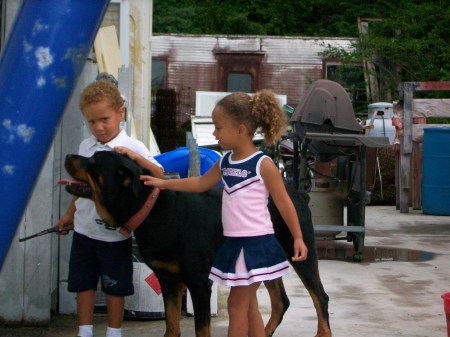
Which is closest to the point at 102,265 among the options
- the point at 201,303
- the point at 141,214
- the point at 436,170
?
the point at 141,214

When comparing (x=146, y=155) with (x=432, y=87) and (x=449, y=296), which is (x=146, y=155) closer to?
(x=449, y=296)

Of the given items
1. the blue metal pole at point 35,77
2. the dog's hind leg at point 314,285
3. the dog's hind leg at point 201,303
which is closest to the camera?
the blue metal pole at point 35,77

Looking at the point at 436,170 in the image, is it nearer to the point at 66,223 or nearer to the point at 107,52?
the point at 107,52

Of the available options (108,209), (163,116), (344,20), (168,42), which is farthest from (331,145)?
(344,20)

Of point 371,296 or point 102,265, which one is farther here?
point 371,296

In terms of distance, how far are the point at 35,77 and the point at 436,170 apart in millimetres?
12976

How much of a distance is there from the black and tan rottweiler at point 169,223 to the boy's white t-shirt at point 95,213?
6.6 inches

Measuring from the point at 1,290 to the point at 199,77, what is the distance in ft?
61.5

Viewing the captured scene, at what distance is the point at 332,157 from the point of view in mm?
9766

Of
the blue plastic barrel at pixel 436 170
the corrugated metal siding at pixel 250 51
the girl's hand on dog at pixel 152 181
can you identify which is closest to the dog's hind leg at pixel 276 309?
the girl's hand on dog at pixel 152 181

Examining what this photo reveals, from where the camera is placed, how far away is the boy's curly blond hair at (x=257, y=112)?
A: 4387mm

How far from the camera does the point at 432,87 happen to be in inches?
561

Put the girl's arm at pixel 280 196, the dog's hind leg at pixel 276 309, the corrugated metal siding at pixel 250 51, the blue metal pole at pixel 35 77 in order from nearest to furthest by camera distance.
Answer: the blue metal pole at pixel 35 77 < the girl's arm at pixel 280 196 < the dog's hind leg at pixel 276 309 < the corrugated metal siding at pixel 250 51

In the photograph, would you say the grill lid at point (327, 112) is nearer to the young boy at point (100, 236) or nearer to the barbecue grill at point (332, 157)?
the barbecue grill at point (332, 157)
